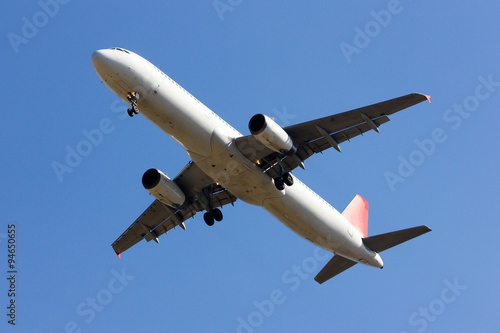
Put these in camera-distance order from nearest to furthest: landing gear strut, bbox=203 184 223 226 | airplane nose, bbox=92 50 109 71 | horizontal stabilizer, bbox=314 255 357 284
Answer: airplane nose, bbox=92 50 109 71 → landing gear strut, bbox=203 184 223 226 → horizontal stabilizer, bbox=314 255 357 284

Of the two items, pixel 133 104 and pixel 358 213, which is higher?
pixel 133 104

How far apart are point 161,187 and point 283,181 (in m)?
7.44

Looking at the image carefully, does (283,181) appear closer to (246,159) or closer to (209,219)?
(246,159)

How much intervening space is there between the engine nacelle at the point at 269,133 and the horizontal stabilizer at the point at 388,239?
33.1 feet

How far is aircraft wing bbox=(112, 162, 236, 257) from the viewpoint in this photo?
38.8 meters

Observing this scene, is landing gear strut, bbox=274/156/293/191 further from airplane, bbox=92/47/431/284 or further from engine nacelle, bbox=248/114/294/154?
engine nacelle, bbox=248/114/294/154

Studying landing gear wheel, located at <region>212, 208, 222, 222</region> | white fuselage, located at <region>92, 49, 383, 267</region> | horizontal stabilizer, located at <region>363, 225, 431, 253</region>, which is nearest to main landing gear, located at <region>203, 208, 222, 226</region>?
landing gear wheel, located at <region>212, 208, 222, 222</region>

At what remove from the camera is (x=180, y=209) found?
131 ft

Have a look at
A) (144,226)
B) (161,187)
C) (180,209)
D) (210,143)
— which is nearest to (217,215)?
(180,209)

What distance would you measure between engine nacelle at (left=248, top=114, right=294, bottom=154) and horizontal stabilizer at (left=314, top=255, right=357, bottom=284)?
11.5 meters

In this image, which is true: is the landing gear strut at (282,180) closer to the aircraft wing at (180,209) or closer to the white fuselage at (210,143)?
the white fuselage at (210,143)

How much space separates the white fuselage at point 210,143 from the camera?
31891 mm

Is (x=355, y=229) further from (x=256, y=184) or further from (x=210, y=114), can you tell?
(x=210, y=114)

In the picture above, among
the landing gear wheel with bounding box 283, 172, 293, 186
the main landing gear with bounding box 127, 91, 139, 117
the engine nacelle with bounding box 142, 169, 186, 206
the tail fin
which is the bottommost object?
the tail fin
